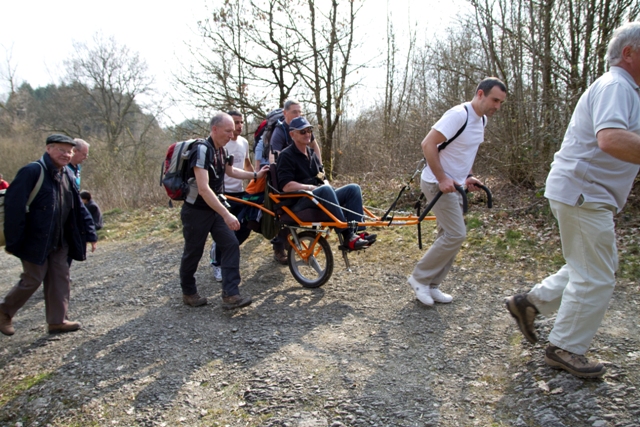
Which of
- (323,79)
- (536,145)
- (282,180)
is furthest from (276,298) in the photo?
(323,79)

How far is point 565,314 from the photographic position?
2.87 meters

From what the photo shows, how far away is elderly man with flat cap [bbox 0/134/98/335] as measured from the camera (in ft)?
13.2

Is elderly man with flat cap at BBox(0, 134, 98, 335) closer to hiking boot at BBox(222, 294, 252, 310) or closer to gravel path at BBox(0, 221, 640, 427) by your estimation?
gravel path at BBox(0, 221, 640, 427)

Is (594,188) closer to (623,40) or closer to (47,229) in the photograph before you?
(623,40)

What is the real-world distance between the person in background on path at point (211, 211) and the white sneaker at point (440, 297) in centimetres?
185

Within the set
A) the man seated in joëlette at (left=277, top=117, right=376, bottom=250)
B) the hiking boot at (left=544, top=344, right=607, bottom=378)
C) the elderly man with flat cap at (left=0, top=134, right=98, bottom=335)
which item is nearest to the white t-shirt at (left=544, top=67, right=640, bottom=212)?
the hiking boot at (left=544, top=344, right=607, bottom=378)

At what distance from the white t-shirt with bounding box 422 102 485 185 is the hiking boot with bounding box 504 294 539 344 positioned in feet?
4.06

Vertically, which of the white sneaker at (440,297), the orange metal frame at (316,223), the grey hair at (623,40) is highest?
the grey hair at (623,40)

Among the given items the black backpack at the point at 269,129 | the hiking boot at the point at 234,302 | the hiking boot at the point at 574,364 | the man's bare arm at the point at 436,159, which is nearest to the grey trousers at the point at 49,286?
the hiking boot at the point at 234,302

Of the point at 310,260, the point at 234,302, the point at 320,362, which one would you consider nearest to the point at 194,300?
the point at 234,302

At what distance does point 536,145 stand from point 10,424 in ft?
26.4

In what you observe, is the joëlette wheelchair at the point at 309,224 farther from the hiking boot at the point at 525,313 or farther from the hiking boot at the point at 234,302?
the hiking boot at the point at 525,313

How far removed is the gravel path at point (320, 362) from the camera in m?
2.86

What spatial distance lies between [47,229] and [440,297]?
3.69 metres
